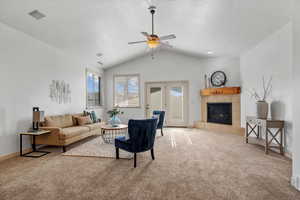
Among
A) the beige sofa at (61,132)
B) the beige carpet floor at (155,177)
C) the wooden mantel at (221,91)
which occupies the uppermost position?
the wooden mantel at (221,91)

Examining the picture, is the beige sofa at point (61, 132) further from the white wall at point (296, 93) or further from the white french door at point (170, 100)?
the white wall at point (296, 93)

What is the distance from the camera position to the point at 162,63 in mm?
7773

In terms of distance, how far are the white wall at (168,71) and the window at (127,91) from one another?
20cm

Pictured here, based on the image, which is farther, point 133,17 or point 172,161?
point 133,17

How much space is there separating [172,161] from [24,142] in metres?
3.45

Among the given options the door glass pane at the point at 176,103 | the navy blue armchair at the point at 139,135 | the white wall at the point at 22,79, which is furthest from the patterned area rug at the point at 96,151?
the door glass pane at the point at 176,103

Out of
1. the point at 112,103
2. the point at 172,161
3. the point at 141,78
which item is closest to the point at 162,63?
the point at 141,78

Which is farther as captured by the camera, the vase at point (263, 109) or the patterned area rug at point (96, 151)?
the vase at point (263, 109)

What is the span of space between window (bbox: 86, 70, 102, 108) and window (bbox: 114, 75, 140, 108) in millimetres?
803

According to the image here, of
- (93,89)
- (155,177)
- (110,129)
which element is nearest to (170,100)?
(93,89)

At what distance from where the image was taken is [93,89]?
24.1ft

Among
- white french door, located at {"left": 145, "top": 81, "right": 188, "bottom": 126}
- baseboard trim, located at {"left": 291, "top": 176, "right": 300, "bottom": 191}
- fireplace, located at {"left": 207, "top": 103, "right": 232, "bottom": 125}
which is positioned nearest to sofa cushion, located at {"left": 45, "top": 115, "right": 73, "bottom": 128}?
white french door, located at {"left": 145, "top": 81, "right": 188, "bottom": 126}

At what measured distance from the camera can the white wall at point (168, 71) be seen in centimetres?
745

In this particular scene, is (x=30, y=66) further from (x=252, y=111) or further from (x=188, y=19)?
(x=252, y=111)
